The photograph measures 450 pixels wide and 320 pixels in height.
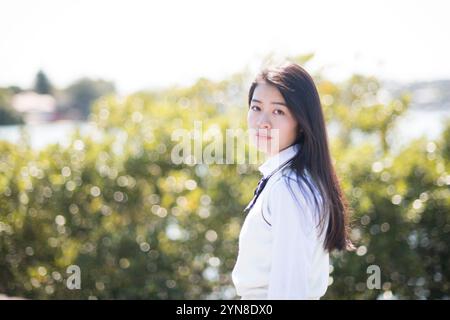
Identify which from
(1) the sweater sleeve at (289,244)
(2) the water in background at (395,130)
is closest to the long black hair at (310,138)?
(1) the sweater sleeve at (289,244)

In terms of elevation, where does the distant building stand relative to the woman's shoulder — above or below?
above

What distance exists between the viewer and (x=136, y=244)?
155 inches

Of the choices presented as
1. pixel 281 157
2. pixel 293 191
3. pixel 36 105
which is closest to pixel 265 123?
pixel 281 157

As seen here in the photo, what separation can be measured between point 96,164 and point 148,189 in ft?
1.44

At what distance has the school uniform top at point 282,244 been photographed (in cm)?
178

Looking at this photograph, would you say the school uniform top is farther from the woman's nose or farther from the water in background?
the water in background

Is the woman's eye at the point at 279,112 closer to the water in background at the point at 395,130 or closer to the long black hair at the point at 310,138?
the long black hair at the point at 310,138

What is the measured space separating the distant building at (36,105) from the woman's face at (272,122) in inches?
155

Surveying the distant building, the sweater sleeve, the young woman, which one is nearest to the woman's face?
the young woman

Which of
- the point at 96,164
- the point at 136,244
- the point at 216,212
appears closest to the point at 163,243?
the point at 136,244

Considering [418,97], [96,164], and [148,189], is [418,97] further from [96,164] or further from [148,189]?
[96,164]

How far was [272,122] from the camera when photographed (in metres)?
2.01

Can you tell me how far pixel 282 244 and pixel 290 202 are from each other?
14cm

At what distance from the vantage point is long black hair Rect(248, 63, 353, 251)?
78.2 inches
